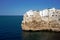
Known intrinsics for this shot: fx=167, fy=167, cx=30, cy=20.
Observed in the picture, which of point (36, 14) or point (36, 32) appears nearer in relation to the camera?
point (36, 32)

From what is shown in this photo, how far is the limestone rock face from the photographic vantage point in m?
58.9

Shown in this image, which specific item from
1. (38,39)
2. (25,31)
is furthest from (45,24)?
(38,39)

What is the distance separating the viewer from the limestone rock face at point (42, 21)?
58906 mm

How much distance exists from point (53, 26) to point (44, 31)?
144 inches

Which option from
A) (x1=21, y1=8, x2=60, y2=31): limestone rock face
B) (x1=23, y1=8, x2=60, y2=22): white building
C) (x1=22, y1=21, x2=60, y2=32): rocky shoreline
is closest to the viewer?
(x1=22, y1=21, x2=60, y2=32): rocky shoreline

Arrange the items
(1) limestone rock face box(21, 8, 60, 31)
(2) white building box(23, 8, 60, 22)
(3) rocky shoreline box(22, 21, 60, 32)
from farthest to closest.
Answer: (2) white building box(23, 8, 60, 22) → (1) limestone rock face box(21, 8, 60, 31) → (3) rocky shoreline box(22, 21, 60, 32)

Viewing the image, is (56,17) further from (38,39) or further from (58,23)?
(38,39)

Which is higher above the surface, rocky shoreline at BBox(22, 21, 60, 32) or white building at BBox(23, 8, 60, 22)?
white building at BBox(23, 8, 60, 22)

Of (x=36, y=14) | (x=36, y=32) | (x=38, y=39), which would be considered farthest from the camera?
(x=36, y=14)

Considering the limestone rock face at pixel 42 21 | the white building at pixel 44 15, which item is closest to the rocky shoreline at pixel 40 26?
the limestone rock face at pixel 42 21

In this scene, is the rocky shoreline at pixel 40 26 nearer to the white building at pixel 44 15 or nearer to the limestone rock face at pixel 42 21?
the limestone rock face at pixel 42 21

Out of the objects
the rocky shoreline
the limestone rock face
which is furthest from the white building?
the rocky shoreline

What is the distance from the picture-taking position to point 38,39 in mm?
46281

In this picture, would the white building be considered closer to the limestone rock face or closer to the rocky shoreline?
the limestone rock face
